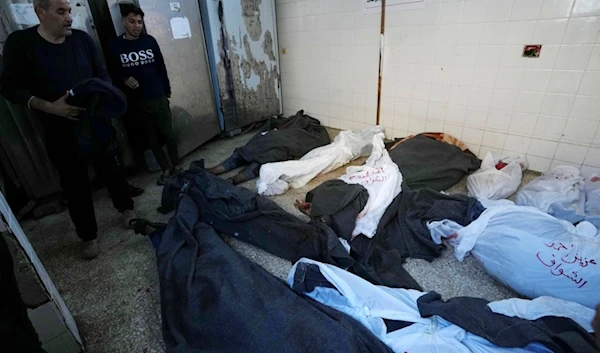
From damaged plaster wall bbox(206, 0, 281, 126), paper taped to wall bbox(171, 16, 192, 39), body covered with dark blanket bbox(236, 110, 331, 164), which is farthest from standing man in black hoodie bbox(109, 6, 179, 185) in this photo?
damaged plaster wall bbox(206, 0, 281, 126)

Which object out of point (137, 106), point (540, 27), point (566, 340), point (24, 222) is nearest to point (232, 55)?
point (137, 106)

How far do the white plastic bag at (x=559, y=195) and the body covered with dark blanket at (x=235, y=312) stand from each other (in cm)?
141

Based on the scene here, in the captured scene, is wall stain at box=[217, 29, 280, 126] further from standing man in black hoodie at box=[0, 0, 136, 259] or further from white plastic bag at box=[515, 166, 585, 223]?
white plastic bag at box=[515, 166, 585, 223]

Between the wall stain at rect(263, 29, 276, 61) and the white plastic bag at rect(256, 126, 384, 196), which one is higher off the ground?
the wall stain at rect(263, 29, 276, 61)

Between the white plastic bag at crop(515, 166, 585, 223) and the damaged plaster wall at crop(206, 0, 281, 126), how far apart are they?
9.09 ft

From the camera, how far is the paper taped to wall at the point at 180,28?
2605 millimetres

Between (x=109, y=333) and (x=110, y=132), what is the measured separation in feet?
3.33

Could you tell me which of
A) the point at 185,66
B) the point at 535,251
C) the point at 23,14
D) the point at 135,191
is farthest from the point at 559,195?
the point at 23,14

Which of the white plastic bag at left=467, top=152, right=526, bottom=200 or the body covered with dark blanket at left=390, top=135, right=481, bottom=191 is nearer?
the white plastic bag at left=467, top=152, right=526, bottom=200

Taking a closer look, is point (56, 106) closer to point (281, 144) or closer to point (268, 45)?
point (281, 144)

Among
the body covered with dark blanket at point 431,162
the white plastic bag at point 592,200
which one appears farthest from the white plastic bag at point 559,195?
the body covered with dark blanket at point 431,162

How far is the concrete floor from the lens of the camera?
128 cm

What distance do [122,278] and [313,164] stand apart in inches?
59.0

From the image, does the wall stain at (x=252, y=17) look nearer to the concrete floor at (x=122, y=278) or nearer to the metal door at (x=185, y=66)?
the metal door at (x=185, y=66)
